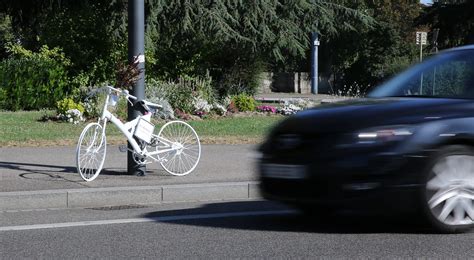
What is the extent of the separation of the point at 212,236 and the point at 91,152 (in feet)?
10.6

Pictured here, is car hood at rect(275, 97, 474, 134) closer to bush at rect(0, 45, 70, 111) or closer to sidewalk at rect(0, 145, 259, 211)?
sidewalk at rect(0, 145, 259, 211)

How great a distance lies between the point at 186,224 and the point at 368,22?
2614 cm

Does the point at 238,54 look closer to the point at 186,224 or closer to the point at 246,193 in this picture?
the point at 246,193

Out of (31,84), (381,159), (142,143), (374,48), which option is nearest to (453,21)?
(374,48)

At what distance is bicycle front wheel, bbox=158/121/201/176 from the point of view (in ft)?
34.5

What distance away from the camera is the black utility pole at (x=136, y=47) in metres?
10.2

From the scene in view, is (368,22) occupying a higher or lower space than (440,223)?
higher

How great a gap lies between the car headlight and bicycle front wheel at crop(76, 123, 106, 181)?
14.0 feet

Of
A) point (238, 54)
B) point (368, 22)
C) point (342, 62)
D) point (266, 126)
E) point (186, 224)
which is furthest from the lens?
point (342, 62)

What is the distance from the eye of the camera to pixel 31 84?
22453mm

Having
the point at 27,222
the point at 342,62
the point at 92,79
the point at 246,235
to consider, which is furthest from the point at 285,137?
the point at 342,62

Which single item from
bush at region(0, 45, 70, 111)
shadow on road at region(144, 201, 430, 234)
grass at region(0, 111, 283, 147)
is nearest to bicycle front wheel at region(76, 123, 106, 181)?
shadow on road at region(144, 201, 430, 234)

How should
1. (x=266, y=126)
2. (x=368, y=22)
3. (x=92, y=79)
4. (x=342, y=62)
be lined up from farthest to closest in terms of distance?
(x=342, y=62) < (x=368, y=22) < (x=92, y=79) < (x=266, y=126)

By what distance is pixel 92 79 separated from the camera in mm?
24953
